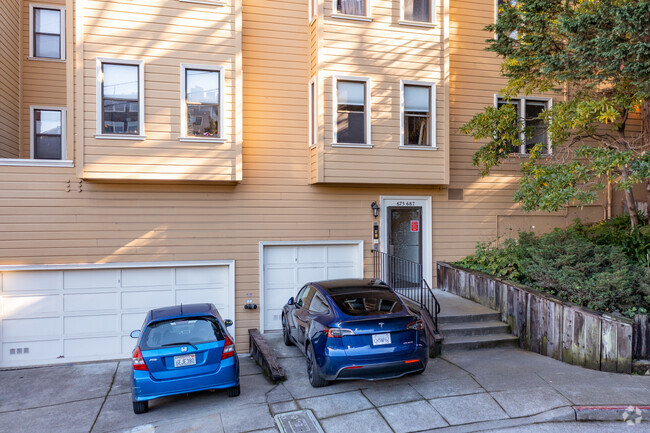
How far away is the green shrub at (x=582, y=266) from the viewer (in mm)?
7633

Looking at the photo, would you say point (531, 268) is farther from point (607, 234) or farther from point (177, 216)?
point (177, 216)

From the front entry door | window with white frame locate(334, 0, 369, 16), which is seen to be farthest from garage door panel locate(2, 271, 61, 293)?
window with white frame locate(334, 0, 369, 16)

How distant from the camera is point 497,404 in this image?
6.29m

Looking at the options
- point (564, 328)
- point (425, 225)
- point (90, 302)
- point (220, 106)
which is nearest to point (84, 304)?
point (90, 302)

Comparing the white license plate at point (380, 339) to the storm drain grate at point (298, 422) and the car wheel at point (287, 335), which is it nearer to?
the storm drain grate at point (298, 422)

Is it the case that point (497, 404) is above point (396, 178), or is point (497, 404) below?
below

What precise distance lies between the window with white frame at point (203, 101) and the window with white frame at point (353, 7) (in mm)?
3419

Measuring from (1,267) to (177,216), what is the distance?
387 centimetres

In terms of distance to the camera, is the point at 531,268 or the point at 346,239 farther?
the point at 346,239

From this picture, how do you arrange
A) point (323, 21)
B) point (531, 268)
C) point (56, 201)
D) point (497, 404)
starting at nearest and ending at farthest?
point (497, 404) → point (531, 268) → point (56, 201) → point (323, 21)

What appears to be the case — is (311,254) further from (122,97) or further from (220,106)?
(122,97)

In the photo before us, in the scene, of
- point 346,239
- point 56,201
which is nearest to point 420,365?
point 346,239

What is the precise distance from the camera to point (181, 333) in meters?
6.67

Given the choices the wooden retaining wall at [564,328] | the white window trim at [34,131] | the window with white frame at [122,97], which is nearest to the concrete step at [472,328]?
the wooden retaining wall at [564,328]
